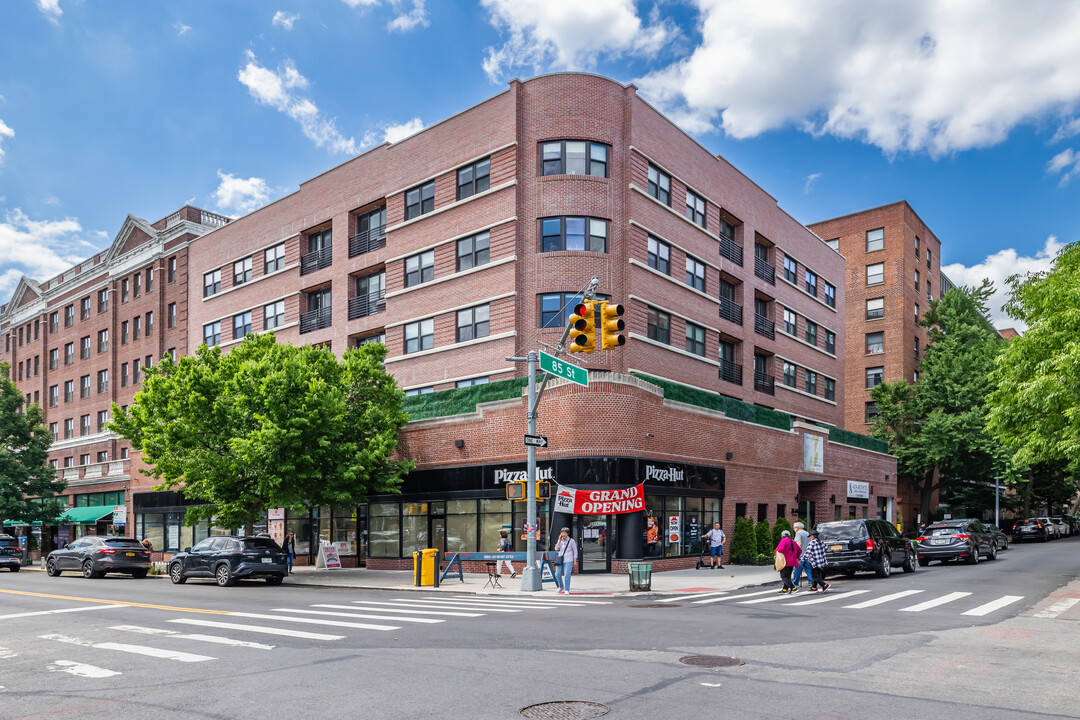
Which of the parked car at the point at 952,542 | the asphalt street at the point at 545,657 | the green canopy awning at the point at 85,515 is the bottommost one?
the green canopy awning at the point at 85,515

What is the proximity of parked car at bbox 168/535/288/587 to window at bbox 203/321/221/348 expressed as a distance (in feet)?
74.1

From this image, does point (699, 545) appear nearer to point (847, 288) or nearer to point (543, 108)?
point (543, 108)

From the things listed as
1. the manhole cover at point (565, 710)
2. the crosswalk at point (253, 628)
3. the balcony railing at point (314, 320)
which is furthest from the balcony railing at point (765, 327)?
the manhole cover at point (565, 710)

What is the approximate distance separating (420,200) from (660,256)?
416 inches

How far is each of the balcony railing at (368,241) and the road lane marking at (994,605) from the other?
28117 millimetres

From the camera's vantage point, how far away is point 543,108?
33219mm

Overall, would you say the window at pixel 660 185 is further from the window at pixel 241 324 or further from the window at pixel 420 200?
the window at pixel 241 324

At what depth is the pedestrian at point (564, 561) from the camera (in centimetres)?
2279

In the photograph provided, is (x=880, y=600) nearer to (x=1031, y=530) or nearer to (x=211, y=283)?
(x=211, y=283)

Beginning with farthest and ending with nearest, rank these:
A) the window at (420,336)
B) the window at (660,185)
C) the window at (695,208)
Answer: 1. the window at (695,208)
2. the window at (420,336)
3. the window at (660,185)

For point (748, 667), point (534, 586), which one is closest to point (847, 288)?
point (534, 586)

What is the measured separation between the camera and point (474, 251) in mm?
34750

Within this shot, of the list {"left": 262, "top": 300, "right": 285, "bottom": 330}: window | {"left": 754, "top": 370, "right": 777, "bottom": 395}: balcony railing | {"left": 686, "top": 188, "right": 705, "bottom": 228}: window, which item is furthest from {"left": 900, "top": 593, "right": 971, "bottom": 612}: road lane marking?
{"left": 262, "top": 300, "right": 285, "bottom": 330}: window

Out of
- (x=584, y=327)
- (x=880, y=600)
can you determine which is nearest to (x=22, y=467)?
(x=584, y=327)
